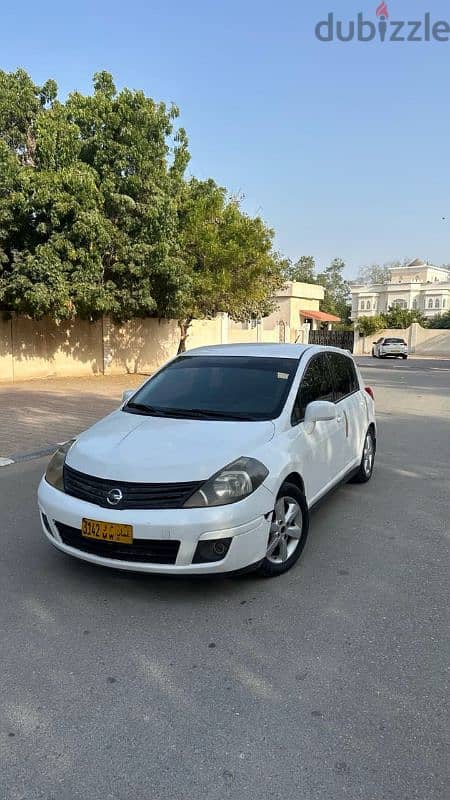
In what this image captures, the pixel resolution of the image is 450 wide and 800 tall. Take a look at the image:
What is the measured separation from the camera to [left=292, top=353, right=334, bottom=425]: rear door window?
14.6ft

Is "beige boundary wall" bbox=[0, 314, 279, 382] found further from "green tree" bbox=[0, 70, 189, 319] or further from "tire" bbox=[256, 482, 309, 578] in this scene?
"tire" bbox=[256, 482, 309, 578]

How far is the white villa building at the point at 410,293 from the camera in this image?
79500mm

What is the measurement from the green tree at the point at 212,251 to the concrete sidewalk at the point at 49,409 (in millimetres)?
3500

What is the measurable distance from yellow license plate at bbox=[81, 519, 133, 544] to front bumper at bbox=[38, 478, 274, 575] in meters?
0.03

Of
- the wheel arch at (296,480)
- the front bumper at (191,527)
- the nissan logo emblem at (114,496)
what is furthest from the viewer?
the wheel arch at (296,480)

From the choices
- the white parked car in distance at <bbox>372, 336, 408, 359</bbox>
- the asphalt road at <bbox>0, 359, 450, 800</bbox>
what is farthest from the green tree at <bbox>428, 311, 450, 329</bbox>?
the asphalt road at <bbox>0, 359, 450, 800</bbox>

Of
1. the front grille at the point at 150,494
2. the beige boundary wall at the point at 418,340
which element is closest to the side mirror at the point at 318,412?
the front grille at the point at 150,494

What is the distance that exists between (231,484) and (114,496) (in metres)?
0.73

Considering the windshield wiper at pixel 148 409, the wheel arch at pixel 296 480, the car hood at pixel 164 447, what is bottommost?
the wheel arch at pixel 296 480

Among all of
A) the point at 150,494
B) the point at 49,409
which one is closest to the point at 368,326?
the point at 49,409

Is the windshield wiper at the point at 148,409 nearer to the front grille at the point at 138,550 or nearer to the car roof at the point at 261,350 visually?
the car roof at the point at 261,350

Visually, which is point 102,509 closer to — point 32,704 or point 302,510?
point 32,704

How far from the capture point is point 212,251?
1692cm

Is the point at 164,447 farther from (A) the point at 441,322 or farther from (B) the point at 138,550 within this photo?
(A) the point at 441,322
